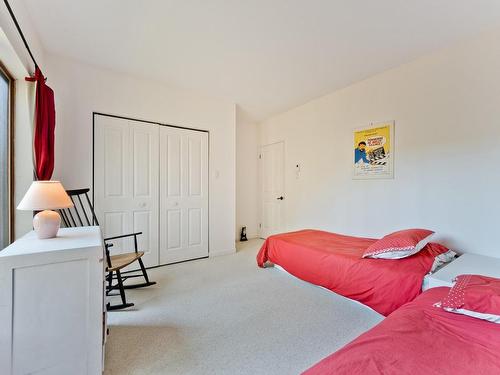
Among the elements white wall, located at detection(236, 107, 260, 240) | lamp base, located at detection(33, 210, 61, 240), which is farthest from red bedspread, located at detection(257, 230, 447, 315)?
lamp base, located at detection(33, 210, 61, 240)

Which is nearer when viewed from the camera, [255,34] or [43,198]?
[43,198]

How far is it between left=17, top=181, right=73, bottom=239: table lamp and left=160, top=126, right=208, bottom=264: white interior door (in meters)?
1.71

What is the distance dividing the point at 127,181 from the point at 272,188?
8.74 ft

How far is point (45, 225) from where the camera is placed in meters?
1.48

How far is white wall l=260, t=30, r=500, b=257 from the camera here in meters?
2.14

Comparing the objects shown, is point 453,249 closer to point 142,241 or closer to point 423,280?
point 423,280

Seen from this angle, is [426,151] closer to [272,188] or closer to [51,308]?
[272,188]

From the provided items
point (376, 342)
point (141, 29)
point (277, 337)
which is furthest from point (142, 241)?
point (376, 342)

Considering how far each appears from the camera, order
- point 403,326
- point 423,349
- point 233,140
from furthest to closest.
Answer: point 233,140
point 403,326
point 423,349

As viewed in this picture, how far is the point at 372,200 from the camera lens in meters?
3.02

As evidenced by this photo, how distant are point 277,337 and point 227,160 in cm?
272

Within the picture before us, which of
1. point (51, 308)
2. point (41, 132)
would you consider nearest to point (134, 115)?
point (41, 132)

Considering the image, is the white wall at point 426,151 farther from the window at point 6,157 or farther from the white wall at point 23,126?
the window at point 6,157

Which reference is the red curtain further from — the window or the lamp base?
the lamp base
